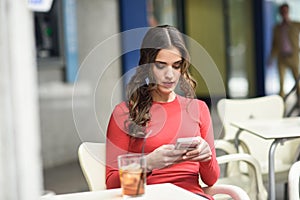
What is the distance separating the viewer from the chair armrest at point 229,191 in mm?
1973

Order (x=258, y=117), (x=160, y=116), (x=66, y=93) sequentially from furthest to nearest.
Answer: (x=66, y=93), (x=258, y=117), (x=160, y=116)

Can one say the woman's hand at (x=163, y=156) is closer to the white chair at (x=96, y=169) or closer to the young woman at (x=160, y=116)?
the young woman at (x=160, y=116)

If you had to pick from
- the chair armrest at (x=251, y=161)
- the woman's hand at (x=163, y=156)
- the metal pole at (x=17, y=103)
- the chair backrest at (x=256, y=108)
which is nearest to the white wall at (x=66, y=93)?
the chair backrest at (x=256, y=108)

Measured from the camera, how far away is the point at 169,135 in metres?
1.89

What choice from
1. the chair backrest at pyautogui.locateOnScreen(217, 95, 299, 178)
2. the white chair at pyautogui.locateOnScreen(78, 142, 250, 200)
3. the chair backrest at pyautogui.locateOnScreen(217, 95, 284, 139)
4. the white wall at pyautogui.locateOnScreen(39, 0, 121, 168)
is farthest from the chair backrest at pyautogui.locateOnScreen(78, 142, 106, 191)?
the white wall at pyautogui.locateOnScreen(39, 0, 121, 168)

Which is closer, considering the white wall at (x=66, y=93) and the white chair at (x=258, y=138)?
the white chair at (x=258, y=138)

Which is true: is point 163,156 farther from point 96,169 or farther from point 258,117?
point 258,117

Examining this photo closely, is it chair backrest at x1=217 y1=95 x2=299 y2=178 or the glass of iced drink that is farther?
chair backrest at x1=217 y1=95 x2=299 y2=178

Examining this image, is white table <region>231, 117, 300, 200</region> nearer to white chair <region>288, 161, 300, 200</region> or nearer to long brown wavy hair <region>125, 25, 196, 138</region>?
white chair <region>288, 161, 300, 200</region>

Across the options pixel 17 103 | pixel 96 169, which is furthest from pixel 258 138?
pixel 17 103

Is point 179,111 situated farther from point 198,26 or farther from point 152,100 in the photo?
point 198,26

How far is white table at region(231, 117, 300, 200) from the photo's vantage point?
2.54m

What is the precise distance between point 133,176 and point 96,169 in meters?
0.62

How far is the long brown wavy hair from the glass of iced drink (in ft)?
1.00
